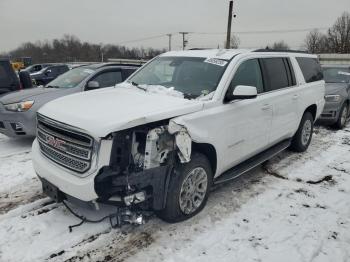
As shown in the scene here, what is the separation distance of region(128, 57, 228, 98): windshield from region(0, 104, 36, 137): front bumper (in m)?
2.55

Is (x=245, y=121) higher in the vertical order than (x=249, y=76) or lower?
lower

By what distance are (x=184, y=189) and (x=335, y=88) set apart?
692 centimetres

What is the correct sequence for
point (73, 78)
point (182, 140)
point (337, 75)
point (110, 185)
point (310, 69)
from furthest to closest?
point (337, 75), point (73, 78), point (310, 69), point (182, 140), point (110, 185)

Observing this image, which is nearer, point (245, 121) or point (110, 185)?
point (110, 185)

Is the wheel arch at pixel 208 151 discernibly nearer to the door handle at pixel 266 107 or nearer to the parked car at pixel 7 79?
the door handle at pixel 266 107

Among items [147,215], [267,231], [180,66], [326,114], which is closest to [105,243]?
[147,215]

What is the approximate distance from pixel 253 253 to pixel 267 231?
18.8 inches

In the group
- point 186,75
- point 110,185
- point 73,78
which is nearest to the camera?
point 110,185

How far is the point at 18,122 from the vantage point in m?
6.43

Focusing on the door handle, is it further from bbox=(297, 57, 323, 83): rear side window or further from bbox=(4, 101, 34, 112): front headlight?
bbox=(4, 101, 34, 112): front headlight

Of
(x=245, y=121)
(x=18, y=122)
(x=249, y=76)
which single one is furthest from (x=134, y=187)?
(x=18, y=122)

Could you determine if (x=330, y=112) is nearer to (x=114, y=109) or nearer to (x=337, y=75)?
(x=337, y=75)

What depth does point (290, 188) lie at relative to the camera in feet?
15.9

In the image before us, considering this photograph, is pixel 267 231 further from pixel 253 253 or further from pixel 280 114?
pixel 280 114
